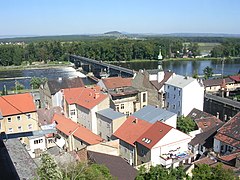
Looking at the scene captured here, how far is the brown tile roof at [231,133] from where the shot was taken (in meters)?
19.2

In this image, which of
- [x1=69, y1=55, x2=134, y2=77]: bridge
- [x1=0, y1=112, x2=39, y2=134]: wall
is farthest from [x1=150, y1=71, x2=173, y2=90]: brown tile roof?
[x1=69, y1=55, x2=134, y2=77]: bridge

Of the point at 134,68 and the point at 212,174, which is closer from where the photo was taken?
the point at 212,174

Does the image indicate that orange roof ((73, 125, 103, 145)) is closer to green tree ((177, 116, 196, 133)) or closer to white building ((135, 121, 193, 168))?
white building ((135, 121, 193, 168))

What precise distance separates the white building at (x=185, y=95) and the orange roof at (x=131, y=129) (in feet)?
26.8

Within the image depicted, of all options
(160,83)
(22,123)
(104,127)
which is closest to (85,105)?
(104,127)

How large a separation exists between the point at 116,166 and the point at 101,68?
5871 centimetres

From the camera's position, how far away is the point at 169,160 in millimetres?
18562

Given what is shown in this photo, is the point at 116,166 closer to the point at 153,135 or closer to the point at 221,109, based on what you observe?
the point at 153,135

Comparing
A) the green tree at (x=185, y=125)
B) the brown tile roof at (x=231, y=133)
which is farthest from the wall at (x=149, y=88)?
the brown tile roof at (x=231, y=133)

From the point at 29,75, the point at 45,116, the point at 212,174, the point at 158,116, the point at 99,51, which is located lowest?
the point at 29,75

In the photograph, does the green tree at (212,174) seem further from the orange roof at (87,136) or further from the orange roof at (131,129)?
the orange roof at (87,136)

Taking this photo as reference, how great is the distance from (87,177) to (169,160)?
31.6 ft

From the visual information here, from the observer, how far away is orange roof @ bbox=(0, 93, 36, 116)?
2264cm

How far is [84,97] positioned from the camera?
92.0 feet
